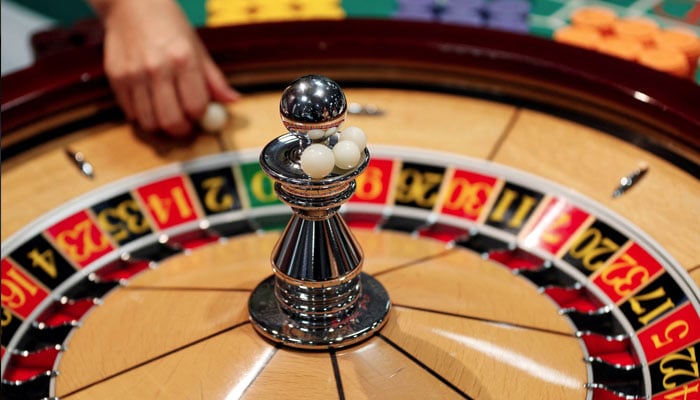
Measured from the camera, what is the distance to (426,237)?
6.18ft

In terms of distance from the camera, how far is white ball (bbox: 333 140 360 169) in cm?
127

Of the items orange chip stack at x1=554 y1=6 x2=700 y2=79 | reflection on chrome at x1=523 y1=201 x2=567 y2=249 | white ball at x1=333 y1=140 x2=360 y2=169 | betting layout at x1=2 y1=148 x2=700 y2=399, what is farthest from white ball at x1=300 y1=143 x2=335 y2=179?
orange chip stack at x1=554 y1=6 x2=700 y2=79

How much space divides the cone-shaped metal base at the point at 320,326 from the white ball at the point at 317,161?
32 centimetres

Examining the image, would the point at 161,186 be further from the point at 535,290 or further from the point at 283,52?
the point at 535,290

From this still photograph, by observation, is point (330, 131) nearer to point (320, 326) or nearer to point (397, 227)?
point (320, 326)

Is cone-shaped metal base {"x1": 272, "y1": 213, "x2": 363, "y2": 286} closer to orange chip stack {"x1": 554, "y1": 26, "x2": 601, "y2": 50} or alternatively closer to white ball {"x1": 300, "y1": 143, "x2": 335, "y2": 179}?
white ball {"x1": 300, "y1": 143, "x2": 335, "y2": 179}

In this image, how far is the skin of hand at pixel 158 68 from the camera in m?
1.99

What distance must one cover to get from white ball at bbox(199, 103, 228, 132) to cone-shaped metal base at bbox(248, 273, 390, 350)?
0.70 m

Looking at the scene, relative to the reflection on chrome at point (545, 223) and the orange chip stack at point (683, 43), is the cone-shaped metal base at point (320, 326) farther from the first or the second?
the orange chip stack at point (683, 43)

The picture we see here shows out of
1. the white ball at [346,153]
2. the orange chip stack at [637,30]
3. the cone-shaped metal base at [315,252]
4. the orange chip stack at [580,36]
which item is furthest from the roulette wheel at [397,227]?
the orange chip stack at [637,30]

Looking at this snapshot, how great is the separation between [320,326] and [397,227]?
1.85ft

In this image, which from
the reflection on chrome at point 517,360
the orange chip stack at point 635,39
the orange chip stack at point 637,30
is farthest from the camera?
the orange chip stack at point 637,30

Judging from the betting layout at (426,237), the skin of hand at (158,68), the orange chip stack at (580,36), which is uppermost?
the orange chip stack at (580,36)

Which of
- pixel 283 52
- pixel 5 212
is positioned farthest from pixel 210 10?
pixel 5 212
